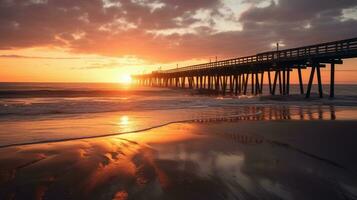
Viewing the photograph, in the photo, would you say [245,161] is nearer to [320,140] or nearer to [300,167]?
[300,167]

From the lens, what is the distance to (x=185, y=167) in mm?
5293

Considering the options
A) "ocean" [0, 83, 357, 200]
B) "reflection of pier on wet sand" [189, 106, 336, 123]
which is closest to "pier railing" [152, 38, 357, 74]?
"reflection of pier on wet sand" [189, 106, 336, 123]

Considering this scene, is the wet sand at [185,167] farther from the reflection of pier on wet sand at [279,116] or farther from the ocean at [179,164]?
the reflection of pier on wet sand at [279,116]

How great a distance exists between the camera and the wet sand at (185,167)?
4.08 m

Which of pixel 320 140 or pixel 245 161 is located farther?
pixel 320 140

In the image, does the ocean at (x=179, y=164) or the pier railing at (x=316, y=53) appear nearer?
the ocean at (x=179, y=164)

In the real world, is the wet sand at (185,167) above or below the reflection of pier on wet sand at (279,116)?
above

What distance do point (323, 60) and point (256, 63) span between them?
28.2 ft

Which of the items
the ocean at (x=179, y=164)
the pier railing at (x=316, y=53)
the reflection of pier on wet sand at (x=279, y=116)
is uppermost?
the pier railing at (x=316, y=53)

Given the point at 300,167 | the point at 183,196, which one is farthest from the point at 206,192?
the point at 300,167

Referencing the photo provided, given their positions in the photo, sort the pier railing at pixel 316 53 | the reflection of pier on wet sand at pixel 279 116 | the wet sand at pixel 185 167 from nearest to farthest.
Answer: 1. the wet sand at pixel 185 167
2. the reflection of pier on wet sand at pixel 279 116
3. the pier railing at pixel 316 53

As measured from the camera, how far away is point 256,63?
30188mm

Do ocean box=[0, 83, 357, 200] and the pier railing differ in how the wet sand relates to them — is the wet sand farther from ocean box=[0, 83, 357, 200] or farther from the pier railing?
the pier railing

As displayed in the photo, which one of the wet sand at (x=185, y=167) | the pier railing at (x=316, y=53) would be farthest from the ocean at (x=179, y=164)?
the pier railing at (x=316, y=53)
